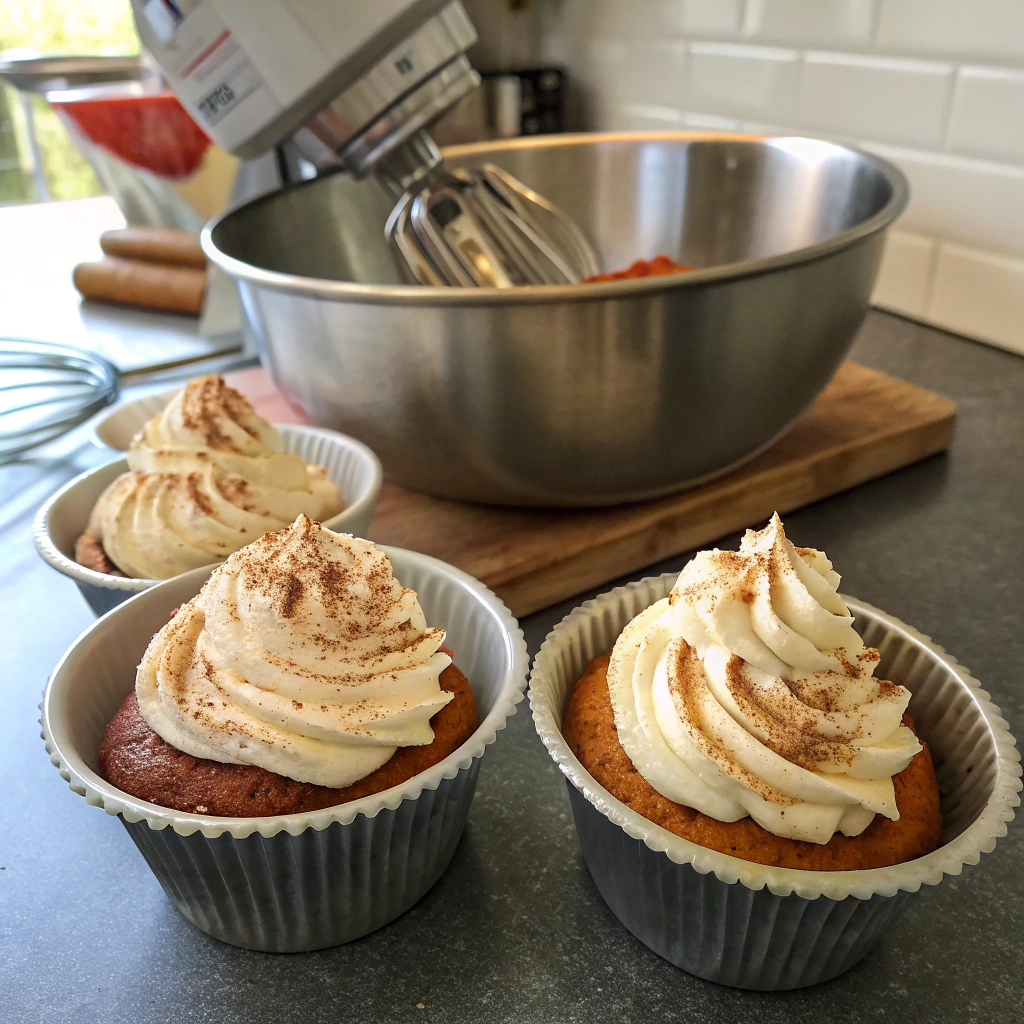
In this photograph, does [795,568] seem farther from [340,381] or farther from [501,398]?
[340,381]

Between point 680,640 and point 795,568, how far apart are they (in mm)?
77

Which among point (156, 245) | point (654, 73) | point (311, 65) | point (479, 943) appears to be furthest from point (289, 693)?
point (654, 73)

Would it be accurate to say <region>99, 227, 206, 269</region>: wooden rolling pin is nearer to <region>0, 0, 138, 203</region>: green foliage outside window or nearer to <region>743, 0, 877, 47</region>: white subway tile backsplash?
<region>743, 0, 877, 47</region>: white subway tile backsplash

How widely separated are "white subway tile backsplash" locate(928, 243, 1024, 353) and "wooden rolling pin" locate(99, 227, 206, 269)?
0.98m

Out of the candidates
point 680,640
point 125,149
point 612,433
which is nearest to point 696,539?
point 612,433

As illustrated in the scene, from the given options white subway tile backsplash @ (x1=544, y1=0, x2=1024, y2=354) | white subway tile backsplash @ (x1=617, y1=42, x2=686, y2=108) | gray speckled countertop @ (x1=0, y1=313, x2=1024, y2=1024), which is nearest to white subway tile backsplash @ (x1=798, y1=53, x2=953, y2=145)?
white subway tile backsplash @ (x1=544, y1=0, x2=1024, y2=354)

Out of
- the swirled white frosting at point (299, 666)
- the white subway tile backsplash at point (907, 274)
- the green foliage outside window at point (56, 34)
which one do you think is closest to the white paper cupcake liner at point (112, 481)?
the swirled white frosting at point (299, 666)

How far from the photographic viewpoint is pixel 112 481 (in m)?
0.82

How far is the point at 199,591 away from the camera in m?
0.64

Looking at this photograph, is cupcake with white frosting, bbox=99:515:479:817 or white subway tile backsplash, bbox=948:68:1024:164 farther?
white subway tile backsplash, bbox=948:68:1024:164

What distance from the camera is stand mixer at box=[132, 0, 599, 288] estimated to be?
760 mm

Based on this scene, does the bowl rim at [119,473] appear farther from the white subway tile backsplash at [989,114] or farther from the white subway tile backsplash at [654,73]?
the white subway tile backsplash at [654,73]

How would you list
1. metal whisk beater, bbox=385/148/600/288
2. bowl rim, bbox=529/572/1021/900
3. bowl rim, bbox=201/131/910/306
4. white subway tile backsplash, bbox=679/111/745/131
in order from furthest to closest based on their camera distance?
white subway tile backsplash, bbox=679/111/745/131, metal whisk beater, bbox=385/148/600/288, bowl rim, bbox=201/131/910/306, bowl rim, bbox=529/572/1021/900

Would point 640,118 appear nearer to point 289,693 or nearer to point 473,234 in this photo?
point 473,234
